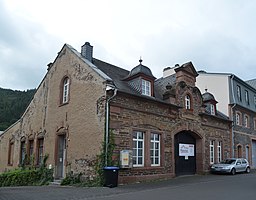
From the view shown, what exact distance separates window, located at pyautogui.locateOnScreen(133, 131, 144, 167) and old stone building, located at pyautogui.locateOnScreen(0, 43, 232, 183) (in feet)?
0.18

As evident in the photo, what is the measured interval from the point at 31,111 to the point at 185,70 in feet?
43.3

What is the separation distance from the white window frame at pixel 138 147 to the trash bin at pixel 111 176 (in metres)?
2.31

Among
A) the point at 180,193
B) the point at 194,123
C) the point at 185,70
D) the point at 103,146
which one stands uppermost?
the point at 185,70

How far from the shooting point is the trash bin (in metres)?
13.6

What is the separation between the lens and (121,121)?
1531 cm

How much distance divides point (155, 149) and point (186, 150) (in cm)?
402

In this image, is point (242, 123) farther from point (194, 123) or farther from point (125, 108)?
point (125, 108)

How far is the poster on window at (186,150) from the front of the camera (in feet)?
65.6

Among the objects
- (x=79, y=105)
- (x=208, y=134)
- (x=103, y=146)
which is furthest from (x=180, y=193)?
(x=208, y=134)

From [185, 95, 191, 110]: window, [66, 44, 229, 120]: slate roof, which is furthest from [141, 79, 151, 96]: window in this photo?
[185, 95, 191, 110]: window

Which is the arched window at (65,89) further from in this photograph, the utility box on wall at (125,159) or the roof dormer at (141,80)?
the utility box on wall at (125,159)

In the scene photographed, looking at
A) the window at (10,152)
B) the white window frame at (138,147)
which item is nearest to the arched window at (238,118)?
the white window frame at (138,147)

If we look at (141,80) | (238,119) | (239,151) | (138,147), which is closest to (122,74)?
(141,80)

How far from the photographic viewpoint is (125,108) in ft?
51.3
